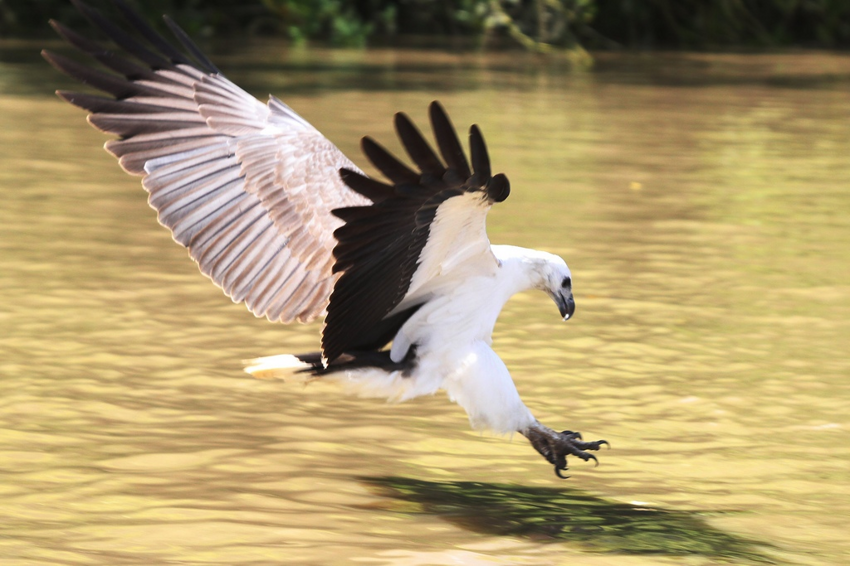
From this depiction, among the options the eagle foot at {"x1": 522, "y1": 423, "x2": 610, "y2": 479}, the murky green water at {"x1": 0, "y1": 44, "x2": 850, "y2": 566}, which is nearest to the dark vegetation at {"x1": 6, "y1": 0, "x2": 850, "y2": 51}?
the murky green water at {"x1": 0, "y1": 44, "x2": 850, "y2": 566}

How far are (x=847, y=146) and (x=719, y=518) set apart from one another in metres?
7.08

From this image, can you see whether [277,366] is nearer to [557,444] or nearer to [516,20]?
[557,444]

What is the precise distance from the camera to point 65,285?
5297mm

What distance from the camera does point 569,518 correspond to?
3.35 meters

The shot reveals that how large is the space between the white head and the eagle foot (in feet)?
1.19

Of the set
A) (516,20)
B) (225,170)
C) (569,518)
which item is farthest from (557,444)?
(516,20)

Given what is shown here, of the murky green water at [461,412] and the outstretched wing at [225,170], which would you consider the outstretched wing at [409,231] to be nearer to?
the outstretched wing at [225,170]

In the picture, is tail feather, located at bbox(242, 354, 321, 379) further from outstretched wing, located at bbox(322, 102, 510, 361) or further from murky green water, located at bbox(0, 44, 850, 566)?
murky green water, located at bbox(0, 44, 850, 566)

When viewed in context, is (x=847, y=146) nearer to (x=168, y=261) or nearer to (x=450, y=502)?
(x=168, y=261)

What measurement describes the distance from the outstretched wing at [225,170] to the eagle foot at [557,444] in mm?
768

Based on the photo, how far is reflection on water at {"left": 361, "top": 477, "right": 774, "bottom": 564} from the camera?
3.12 metres

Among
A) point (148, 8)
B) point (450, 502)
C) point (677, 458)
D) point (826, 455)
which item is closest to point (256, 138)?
point (450, 502)

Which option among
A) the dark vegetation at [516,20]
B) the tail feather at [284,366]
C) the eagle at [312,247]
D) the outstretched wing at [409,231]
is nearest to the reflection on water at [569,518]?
the eagle at [312,247]

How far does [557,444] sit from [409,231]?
0.89 m
